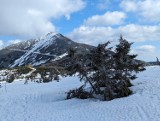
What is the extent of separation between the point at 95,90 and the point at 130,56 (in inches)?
201

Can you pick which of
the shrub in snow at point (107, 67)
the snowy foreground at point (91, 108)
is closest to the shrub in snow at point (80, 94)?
the shrub in snow at point (107, 67)

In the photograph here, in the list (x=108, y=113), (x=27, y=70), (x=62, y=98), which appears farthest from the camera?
(x=27, y=70)

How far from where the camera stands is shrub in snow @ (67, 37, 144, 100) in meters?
30.3

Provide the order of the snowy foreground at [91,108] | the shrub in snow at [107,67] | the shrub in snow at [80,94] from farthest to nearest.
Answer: the shrub in snow at [80,94]
the shrub in snow at [107,67]
the snowy foreground at [91,108]

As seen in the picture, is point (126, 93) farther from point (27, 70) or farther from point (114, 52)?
point (27, 70)

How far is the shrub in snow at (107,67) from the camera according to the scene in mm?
30312

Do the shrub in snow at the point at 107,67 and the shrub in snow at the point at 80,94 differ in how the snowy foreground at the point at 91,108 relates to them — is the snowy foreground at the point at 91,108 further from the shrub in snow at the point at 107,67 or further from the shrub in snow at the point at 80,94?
the shrub in snow at the point at 107,67

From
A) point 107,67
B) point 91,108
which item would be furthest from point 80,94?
point 91,108

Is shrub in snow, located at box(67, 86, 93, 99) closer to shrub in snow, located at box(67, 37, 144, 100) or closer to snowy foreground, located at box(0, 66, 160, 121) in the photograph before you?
shrub in snow, located at box(67, 37, 144, 100)

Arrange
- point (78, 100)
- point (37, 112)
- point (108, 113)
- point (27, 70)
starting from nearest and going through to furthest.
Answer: point (108, 113) < point (37, 112) < point (78, 100) < point (27, 70)

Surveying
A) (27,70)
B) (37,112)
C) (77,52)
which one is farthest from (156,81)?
(27,70)

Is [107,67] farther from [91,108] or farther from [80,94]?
[91,108]

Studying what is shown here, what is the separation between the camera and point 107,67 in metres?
31.5

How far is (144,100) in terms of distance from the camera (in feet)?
87.1
